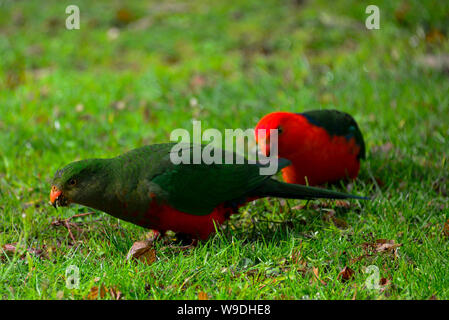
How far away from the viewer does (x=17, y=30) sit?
778 centimetres

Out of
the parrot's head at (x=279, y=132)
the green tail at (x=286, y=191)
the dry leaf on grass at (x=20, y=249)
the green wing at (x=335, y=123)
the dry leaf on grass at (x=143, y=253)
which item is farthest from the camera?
the green wing at (x=335, y=123)

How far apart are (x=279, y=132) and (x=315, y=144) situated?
0.97 ft

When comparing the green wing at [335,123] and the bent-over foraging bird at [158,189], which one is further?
the green wing at [335,123]

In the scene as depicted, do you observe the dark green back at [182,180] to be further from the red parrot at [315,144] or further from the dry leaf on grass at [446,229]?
the dry leaf on grass at [446,229]

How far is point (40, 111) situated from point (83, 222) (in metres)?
2.32

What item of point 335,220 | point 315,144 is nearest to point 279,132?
point 315,144

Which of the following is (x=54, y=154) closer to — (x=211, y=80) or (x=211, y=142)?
(x=211, y=142)

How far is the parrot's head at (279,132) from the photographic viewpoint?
345 centimetres

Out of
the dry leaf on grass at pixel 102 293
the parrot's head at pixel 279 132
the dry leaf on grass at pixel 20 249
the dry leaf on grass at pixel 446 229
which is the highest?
the parrot's head at pixel 279 132

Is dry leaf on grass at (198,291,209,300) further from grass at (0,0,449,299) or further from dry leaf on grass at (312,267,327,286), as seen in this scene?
dry leaf on grass at (312,267,327,286)

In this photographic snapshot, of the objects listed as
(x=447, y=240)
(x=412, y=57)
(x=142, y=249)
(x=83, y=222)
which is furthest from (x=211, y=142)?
(x=412, y=57)

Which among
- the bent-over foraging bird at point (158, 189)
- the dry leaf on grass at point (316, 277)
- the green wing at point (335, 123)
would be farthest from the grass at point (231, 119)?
the green wing at point (335, 123)

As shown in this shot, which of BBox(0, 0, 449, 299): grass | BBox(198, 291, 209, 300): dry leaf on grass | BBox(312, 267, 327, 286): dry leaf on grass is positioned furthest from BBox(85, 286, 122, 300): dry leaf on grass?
BBox(312, 267, 327, 286): dry leaf on grass

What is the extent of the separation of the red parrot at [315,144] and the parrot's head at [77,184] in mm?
1114
